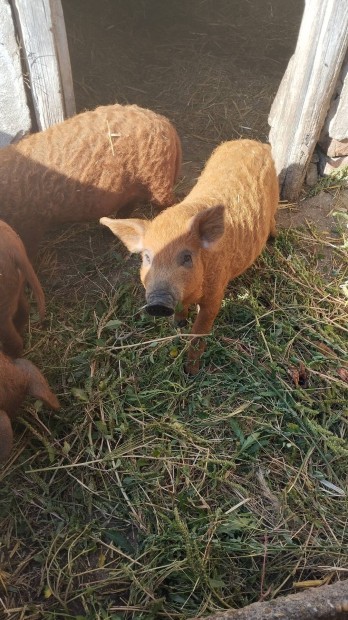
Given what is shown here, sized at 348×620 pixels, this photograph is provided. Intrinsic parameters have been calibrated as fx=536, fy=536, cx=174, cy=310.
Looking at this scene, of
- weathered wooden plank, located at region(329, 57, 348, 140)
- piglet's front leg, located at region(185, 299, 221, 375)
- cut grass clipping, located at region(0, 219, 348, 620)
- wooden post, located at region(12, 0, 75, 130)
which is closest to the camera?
cut grass clipping, located at region(0, 219, 348, 620)

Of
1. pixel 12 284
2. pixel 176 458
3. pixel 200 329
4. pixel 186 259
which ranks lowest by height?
pixel 176 458

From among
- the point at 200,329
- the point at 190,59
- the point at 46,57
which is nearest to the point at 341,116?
the point at 200,329

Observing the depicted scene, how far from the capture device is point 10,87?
4.15 m

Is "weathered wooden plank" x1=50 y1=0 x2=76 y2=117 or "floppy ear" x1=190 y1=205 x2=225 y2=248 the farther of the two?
"weathered wooden plank" x1=50 y1=0 x2=76 y2=117

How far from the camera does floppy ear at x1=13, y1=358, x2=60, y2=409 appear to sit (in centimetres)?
313

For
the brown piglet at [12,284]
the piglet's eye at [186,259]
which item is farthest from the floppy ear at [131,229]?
the brown piglet at [12,284]

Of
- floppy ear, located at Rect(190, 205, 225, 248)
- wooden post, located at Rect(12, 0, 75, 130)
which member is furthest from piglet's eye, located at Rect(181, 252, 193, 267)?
wooden post, located at Rect(12, 0, 75, 130)

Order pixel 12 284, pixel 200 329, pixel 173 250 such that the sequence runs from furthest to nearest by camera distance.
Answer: pixel 200 329
pixel 12 284
pixel 173 250

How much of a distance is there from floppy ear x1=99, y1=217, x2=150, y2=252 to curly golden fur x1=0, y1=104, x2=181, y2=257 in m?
1.01

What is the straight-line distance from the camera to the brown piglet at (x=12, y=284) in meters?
3.32

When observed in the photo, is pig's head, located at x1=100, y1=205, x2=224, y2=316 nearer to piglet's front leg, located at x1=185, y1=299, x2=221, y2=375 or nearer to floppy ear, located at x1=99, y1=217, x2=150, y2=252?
floppy ear, located at x1=99, y1=217, x2=150, y2=252

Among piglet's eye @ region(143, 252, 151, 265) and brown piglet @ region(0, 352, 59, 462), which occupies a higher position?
piglet's eye @ region(143, 252, 151, 265)

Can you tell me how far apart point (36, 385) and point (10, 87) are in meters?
2.43

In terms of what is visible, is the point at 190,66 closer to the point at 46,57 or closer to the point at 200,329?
the point at 46,57
